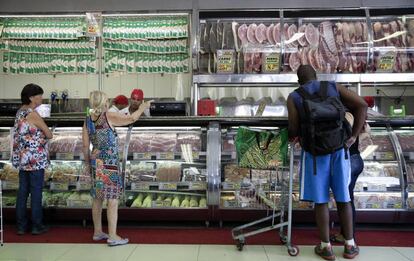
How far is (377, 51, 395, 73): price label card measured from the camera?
5.47 m

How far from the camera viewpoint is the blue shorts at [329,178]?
3.26 m

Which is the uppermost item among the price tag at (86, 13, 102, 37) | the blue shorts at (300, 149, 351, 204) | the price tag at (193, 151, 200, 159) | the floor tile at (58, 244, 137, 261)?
the price tag at (86, 13, 102, 37)

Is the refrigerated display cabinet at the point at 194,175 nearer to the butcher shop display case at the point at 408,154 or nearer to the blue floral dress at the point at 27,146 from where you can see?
the butcher shop display case at the point at 408,154

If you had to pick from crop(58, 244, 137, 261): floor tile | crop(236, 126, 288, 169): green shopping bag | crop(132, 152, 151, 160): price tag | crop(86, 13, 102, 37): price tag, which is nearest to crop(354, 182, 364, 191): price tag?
crop(236, 126, 288, 169): green shopping bag

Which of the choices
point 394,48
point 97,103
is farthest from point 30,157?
point 394,48

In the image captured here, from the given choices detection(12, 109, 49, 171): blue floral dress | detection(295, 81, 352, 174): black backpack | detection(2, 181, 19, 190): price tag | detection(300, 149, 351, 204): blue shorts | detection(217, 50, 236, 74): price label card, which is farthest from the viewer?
detection(217, 50, 236, 74): price label card

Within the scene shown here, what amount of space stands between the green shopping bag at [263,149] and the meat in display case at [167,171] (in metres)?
0.80

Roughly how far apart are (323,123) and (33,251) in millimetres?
2834

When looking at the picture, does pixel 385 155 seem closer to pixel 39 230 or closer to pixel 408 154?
pixel 408 154

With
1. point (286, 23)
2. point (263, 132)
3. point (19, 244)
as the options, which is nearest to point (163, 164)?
point (263, 132)

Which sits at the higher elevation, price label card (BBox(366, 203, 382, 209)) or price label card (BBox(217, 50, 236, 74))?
price label card (BBox(217, 50, 236, 74))

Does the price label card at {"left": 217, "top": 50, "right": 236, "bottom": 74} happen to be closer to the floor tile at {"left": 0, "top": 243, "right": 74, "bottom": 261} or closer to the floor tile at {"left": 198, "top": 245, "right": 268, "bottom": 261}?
the floor tile at {"left": 198, "top": 245, "right": 268, "bottom": 261}

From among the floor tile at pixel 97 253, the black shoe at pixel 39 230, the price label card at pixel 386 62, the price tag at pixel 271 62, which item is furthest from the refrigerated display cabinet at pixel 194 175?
the price tag at pixel 271 62

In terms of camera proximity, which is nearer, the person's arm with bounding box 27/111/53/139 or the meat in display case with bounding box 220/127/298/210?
the person's arm with bounding box 27/111/53/139
